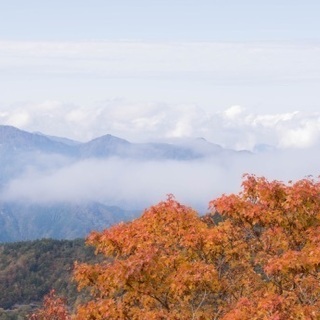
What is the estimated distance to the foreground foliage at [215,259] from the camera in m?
16.9

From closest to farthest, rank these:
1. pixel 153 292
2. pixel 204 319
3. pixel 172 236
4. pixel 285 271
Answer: pixel 285 271, pixel 153 292, pixel 204 319, pixel 172 236

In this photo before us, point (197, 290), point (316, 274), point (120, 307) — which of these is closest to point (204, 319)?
point (197, 290)

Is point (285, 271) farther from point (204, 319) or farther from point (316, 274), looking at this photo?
point (204, 319)

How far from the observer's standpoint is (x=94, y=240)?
818 inches

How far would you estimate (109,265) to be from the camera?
18.5 metres

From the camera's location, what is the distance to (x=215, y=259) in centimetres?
1959

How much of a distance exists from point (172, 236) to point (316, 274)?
5.00 metres

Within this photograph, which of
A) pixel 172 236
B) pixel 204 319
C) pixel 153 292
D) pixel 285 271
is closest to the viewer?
pixel 285 271

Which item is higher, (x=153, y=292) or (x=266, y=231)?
(x=266, y=231)

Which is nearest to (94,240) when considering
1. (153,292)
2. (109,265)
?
(109,265)

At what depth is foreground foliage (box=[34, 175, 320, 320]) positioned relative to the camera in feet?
55.5

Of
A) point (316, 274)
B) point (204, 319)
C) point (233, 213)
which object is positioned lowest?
point (204, 319)

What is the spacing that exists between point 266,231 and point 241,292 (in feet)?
8.10

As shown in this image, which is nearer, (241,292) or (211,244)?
(211,244)
